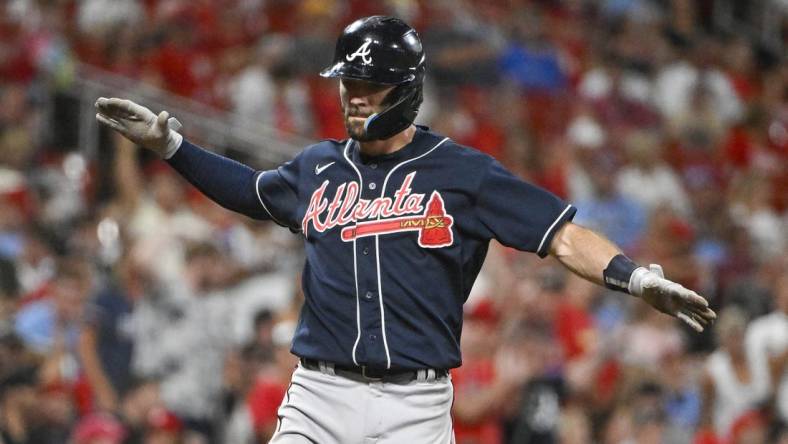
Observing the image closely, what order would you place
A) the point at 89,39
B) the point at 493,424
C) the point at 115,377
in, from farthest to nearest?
the point at 89,39
the point at 115,377
the point at 493,424

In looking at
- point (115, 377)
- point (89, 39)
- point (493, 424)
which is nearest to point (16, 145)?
point (89, 39)

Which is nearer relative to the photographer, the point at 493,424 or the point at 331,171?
the point at 331,171

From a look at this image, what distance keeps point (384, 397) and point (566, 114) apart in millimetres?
8384

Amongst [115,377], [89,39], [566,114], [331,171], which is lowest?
[115,377]

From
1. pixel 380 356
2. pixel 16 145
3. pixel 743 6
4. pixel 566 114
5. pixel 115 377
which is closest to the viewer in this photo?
pixel 380 356

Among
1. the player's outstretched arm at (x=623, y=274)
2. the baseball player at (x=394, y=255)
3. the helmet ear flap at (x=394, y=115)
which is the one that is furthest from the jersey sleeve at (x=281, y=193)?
the player's outstretched arm at (x=623, y=274)

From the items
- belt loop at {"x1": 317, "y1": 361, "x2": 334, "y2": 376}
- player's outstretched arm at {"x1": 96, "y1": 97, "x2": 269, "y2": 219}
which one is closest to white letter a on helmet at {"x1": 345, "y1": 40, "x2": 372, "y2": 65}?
player's outstretched arm at {"x1": 96, "y1": 97, "x2": 269, "y2": 219}

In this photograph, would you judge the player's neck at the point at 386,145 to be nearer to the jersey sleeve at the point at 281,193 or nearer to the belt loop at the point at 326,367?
the jersey sleeve at the point at 281,193

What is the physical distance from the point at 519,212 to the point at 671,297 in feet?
1.82

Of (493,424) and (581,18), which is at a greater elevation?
(581,18)

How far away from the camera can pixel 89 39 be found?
11484mm

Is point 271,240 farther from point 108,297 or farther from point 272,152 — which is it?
point 108,297

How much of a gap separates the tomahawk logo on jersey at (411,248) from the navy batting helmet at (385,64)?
0.15m

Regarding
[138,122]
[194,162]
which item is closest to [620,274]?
[194,162]
